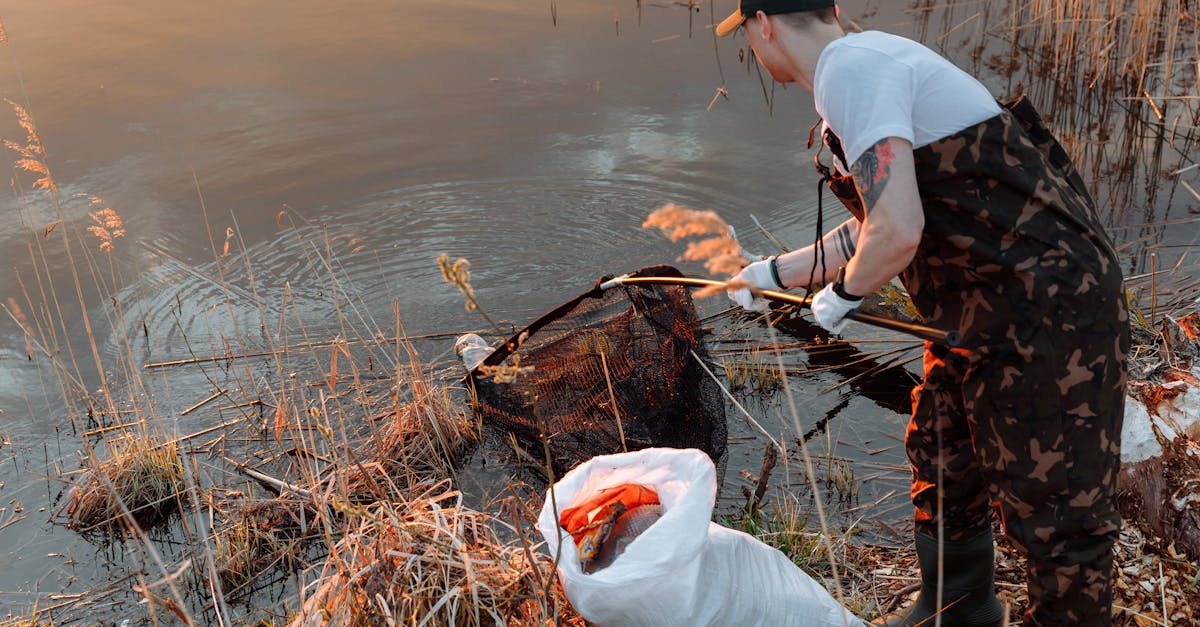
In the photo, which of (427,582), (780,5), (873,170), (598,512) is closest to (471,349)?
(598,512)

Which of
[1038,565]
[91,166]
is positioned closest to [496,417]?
[1038,565]

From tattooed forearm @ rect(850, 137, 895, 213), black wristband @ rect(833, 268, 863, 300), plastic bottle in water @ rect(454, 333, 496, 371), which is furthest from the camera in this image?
plastic bottle in water @ rect(454, 333, 496, 371)

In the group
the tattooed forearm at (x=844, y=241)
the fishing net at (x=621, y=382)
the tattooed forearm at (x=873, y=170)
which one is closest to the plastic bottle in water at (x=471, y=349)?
the fishing net at (x=621, y=382)

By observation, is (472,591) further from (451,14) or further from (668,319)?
(451,14)

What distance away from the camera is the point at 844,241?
289 cm

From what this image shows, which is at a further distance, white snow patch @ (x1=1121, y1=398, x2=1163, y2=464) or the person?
white snow patch @ (x1=1121, y1=398, x2=1163, y2=464)

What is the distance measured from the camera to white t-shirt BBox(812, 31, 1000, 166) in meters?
2.22

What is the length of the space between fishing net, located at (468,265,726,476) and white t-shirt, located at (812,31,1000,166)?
5.51 feet

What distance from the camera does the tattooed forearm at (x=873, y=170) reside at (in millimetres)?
2207

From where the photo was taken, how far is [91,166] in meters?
7.80

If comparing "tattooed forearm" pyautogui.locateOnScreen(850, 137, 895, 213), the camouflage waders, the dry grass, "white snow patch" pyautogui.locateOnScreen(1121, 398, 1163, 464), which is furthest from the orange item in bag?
"white snow patch" pyautogui.locateOnScreen(1121, 398, 1163, 464)

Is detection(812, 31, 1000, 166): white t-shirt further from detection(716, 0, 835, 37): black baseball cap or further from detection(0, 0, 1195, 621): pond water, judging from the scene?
detection(0, 0, 1195, 621): pond water

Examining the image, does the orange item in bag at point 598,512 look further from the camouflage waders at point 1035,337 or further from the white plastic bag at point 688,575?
the camouflage waders at point 1035,337

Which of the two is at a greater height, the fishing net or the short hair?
the short hair
